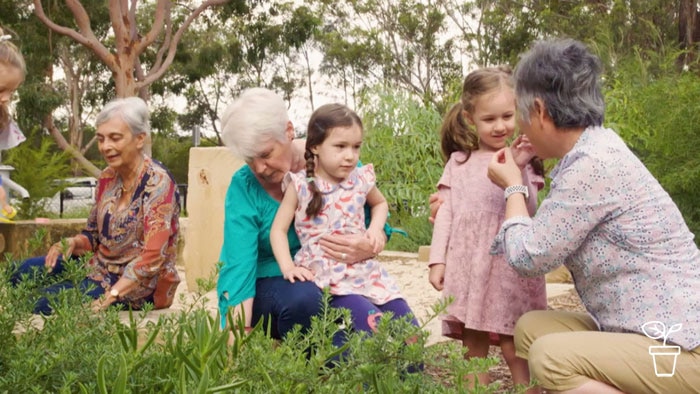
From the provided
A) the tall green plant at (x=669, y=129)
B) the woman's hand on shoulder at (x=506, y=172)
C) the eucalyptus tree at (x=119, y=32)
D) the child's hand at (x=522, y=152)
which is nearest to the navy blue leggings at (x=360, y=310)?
the woman's hand on shoulder at (x=506, y=172)

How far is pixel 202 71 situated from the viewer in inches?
989

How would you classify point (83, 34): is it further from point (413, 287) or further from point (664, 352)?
point (664, 352)

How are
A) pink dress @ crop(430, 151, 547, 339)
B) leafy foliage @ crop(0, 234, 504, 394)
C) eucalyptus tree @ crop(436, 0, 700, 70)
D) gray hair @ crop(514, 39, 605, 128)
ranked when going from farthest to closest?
eucalyptus tree @ crop(436, 0, 700, 70), pink dress @ crop(430, 151, 547, 339), gray hair @ crop(514, 39, 605, 128), leafy foliage @ crop(0, 234, 504, 394)

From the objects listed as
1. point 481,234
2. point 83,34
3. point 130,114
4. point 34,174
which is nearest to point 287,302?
point 481,234

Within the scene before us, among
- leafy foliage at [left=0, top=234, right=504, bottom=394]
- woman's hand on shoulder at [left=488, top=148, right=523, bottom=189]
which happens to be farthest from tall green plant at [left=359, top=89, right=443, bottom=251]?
leafy foliage at [left=0, top=234, right=504, bottom=394]

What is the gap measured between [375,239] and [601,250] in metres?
0.90

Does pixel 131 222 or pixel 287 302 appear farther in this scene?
pixel 131 222

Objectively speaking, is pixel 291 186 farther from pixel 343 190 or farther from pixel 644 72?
pixel 644 72

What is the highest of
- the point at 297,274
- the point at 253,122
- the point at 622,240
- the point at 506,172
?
the point at 253,122

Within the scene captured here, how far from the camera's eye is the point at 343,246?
3.07 metres

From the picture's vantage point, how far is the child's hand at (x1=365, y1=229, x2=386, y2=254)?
3.12 metres

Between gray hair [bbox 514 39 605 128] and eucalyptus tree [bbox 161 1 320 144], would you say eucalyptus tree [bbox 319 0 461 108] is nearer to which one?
eucalyptus tree [bbox 161 1 320 144]

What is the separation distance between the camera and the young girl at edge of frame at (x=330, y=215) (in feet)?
10.1

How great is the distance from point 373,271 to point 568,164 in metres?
0.93
